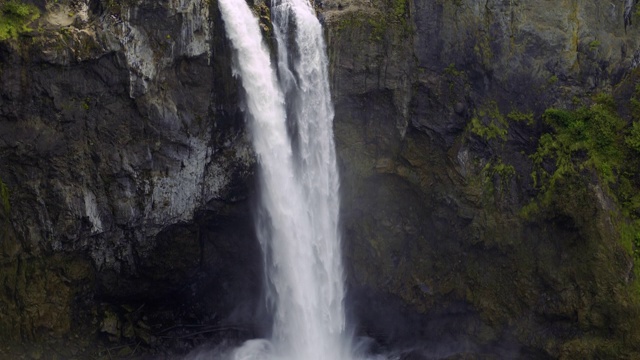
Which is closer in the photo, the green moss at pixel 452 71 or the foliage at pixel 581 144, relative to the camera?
the foliage at pixel 581 144

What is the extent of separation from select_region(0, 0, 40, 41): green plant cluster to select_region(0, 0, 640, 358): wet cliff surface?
523 mm

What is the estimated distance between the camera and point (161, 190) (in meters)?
18.9

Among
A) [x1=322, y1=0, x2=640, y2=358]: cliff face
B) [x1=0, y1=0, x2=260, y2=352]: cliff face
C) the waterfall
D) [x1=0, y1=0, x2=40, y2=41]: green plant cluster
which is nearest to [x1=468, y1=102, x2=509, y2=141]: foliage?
[x1=322, y1=0, x2=640, y2=358]: cliff face

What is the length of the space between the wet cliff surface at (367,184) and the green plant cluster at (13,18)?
523 mm

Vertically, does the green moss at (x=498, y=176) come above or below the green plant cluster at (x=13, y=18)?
below

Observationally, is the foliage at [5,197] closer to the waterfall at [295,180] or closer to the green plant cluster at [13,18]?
the green plant cluster at [13,18]

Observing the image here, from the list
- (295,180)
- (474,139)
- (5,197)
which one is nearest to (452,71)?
(474,139)

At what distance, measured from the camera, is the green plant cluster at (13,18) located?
15.8 metres

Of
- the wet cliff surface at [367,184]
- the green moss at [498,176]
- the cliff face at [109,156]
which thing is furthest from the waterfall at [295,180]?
the green moss at [498,176]

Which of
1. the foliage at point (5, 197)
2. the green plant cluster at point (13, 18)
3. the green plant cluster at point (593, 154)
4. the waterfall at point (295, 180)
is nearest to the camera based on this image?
the green plant cluster at point (13, 18)

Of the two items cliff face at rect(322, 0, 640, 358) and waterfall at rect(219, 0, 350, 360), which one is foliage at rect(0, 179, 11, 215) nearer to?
waterfall at rect(219, 0, 350, 360)

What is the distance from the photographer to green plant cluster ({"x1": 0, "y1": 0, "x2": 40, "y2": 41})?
1584 cm

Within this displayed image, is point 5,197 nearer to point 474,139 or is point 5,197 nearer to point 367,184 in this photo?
point 367,184

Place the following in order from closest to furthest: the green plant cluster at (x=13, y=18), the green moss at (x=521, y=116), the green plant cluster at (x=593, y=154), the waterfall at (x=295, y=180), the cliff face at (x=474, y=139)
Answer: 1. the green plant cluster at (x=13, y=18)
2. the waterfall at (x=295, y=180)
3. the green plant cluster at (x=593, y=154)
4. the cliff face at (x=474, y=139)
5. the green moss at (x=521, y=116)
